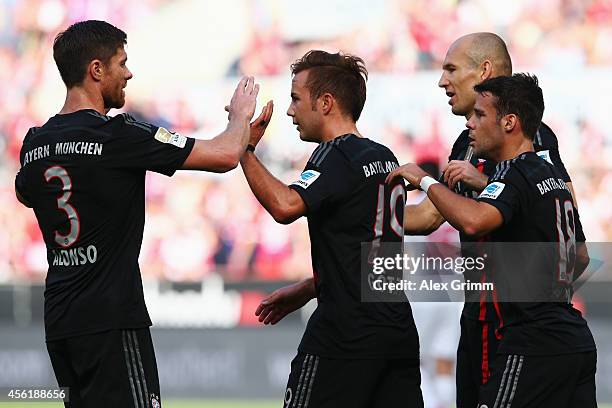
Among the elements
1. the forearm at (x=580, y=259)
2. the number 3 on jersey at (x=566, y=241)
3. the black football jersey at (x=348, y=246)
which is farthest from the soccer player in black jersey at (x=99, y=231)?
the forearm at (x=580, y=259)

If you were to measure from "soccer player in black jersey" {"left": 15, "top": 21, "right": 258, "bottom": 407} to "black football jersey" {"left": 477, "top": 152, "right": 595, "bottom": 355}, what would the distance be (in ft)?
4.07

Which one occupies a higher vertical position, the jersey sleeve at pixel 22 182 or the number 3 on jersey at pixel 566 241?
the jersey sleeve at pixel 22 182

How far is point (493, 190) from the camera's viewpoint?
4.84 m

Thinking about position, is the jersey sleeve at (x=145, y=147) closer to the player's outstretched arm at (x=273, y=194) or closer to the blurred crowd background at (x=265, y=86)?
the player's outstretched arm at (x=273, y=194)

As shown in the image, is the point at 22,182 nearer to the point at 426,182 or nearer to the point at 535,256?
the point at 426,182

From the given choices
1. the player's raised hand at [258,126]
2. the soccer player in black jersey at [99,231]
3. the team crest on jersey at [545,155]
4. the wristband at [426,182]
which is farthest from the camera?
the team crest on jersey at [545,155]

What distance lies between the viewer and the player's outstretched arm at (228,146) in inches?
196

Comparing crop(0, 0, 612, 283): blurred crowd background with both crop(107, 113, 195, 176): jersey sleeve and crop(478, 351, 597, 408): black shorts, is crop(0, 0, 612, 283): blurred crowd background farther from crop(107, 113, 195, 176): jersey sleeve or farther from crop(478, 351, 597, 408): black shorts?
crop(478, 351, 597, 408): black shorts

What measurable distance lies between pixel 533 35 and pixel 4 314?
254 inches

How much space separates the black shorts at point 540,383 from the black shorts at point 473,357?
1.70 ft

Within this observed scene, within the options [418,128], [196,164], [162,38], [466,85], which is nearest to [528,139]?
[466,85]

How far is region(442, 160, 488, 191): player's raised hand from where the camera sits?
506 centimetres

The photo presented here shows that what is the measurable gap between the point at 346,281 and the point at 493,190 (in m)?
0.80

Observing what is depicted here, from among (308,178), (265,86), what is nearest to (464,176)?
(308,178)
